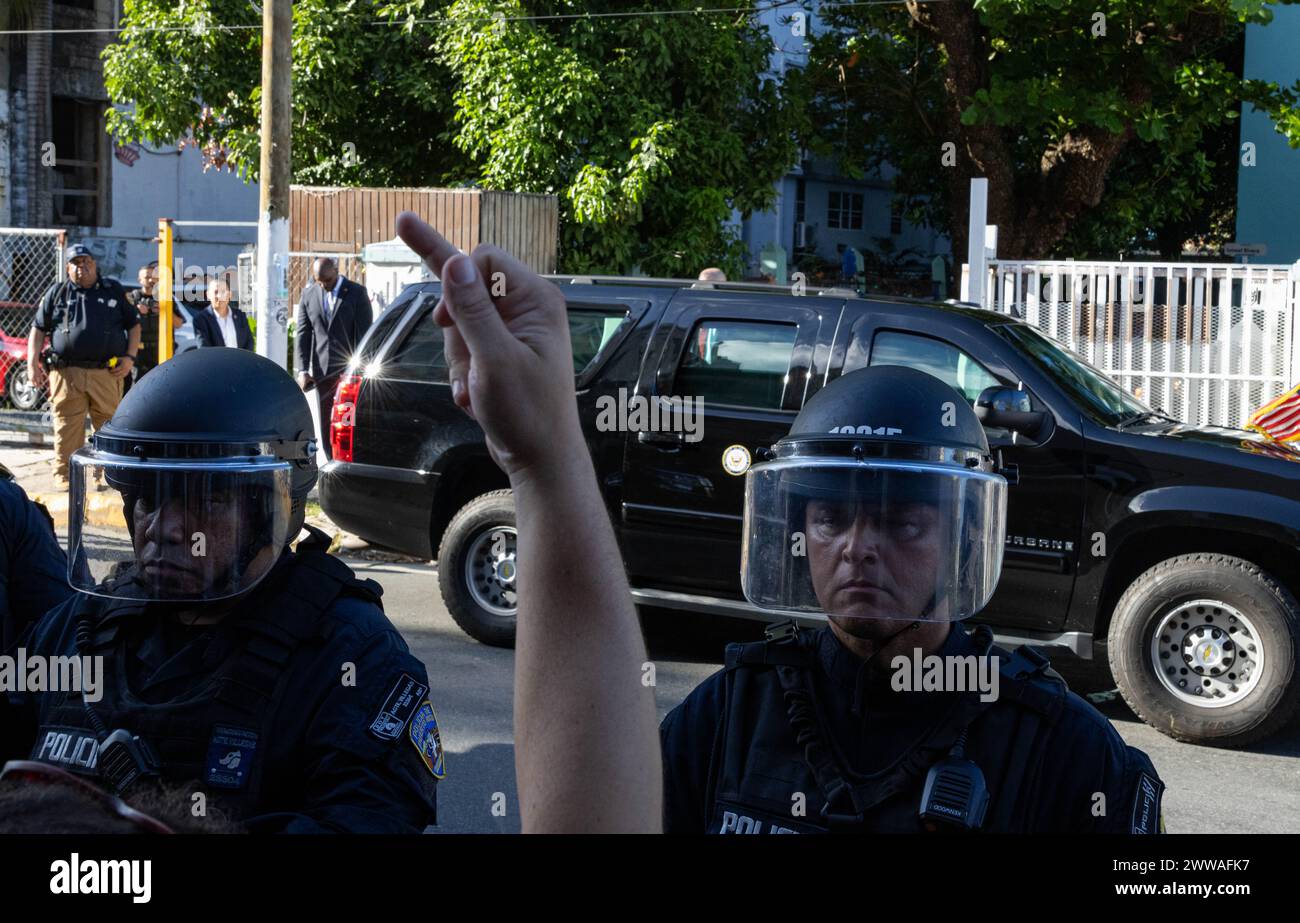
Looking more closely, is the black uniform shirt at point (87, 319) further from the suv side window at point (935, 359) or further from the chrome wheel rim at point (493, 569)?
the suv side window at point (935, 359)

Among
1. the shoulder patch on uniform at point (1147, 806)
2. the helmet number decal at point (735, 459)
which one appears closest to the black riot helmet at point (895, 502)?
the shoulder patch on uniform at point (1147, 806)

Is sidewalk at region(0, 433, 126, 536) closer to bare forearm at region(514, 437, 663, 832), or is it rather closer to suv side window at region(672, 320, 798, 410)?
suv side window at region(672, 320, 798, 410)

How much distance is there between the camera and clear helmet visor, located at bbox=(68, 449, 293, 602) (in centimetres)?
254

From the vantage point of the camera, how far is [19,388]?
15.9m

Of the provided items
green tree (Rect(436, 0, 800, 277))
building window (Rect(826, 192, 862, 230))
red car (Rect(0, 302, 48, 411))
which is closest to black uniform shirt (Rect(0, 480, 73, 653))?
green tree (Rect(436, 0, 800, 277))

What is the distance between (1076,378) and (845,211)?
3283 cm

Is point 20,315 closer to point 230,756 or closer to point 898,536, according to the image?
point 230,756

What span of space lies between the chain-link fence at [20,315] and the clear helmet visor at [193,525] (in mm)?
13133

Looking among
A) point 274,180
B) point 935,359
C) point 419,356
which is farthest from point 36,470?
point 935,359

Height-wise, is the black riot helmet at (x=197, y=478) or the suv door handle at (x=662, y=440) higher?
the black riot helmet at (x=197, y=478)

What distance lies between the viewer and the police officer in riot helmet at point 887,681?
1991mm

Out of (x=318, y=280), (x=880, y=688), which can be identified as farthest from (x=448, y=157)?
(x=880, y=688)

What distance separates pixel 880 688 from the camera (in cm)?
214

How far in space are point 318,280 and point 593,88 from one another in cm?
533
